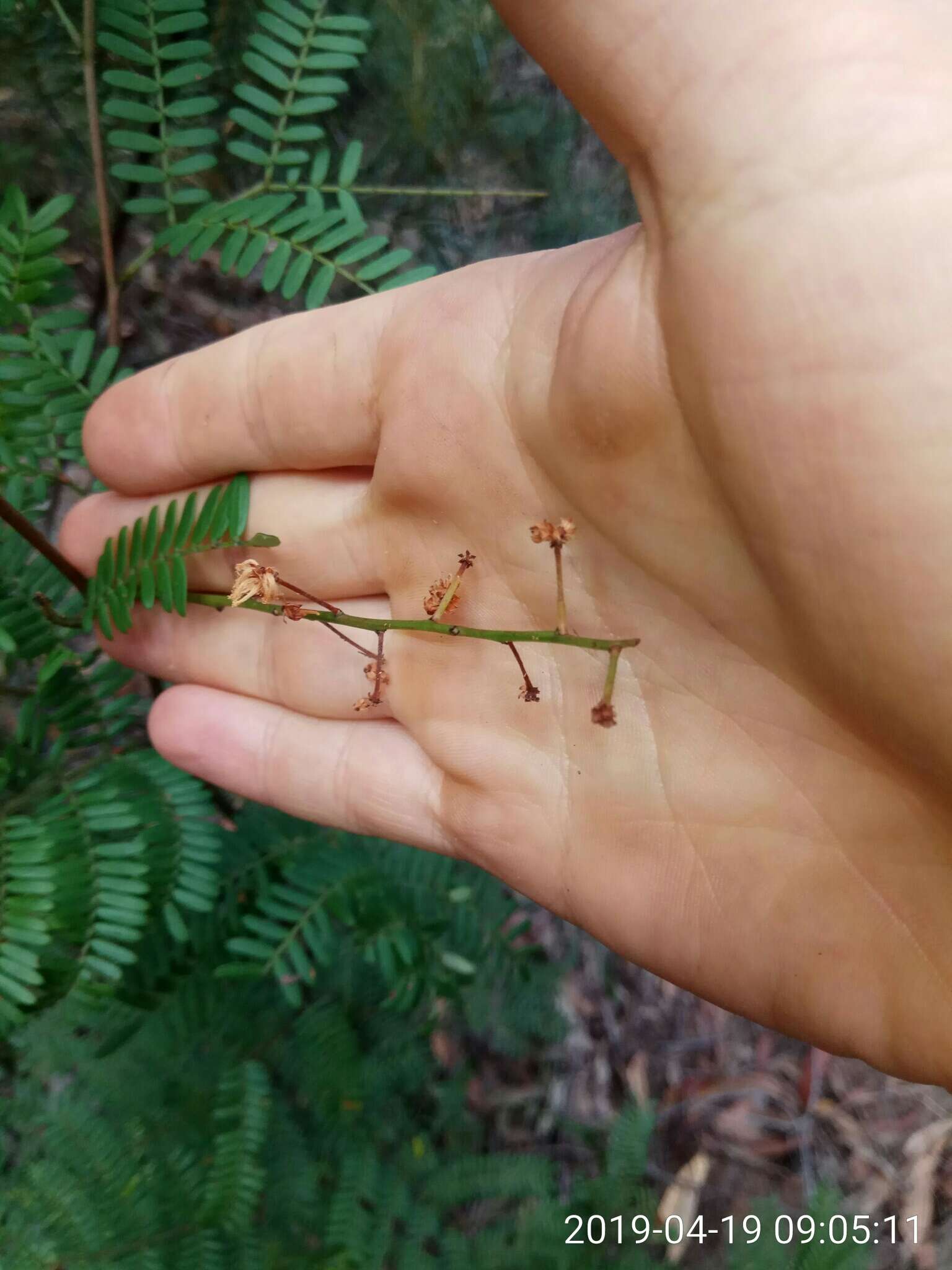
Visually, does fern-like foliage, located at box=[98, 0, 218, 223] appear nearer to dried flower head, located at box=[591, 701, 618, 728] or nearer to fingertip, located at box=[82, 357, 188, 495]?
fingertip, located at box=[82, 357, 188, 495]

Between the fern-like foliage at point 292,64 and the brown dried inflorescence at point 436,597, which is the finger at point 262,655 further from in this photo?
the fern-like foliage at point 292,64

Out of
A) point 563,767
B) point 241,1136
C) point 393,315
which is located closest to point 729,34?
point 393,315

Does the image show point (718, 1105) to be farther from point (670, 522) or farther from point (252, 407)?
point (252, 407)

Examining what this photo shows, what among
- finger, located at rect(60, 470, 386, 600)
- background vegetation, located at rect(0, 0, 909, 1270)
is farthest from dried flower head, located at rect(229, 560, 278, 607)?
finger, located at rect(60, 470, 386, 600)

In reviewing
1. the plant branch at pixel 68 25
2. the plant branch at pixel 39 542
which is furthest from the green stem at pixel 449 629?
the plant branch at pixel 68 25

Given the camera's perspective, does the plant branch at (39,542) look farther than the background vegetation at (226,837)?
No

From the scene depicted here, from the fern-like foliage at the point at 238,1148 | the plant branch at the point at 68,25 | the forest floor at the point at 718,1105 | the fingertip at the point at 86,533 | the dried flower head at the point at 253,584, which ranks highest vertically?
the plant branch at the point at 68,25
